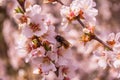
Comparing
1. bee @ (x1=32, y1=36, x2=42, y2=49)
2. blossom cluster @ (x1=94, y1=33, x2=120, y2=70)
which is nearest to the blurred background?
blossom cluster @ (x1=94, y1=33, x2=120, y2=70)

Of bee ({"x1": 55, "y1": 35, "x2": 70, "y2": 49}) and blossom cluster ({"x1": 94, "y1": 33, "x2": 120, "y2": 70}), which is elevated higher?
bee ({"x1": 55, "y1": 35, "x2": 70, "y2": 49})

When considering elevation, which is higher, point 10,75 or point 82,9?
point 82,9

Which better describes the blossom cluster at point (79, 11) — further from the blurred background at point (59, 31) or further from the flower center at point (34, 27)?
the blurred background at point (59, 31)

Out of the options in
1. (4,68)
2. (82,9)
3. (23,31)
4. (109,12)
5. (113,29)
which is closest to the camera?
(23,31)

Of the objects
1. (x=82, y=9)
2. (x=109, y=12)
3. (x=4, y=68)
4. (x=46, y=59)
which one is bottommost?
(x=4, y=68)

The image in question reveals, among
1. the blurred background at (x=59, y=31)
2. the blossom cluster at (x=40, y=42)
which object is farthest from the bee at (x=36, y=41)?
the blurred background at (x=59, y=31)

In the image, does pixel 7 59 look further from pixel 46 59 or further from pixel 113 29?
pixel 46 59

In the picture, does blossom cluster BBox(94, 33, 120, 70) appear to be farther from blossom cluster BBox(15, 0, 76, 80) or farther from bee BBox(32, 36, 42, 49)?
bee BBox(32, 36, 42, 49)

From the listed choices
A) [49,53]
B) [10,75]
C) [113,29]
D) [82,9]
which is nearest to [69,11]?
[82,9]
